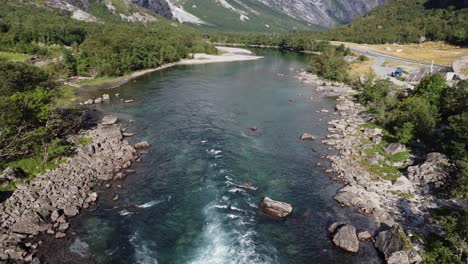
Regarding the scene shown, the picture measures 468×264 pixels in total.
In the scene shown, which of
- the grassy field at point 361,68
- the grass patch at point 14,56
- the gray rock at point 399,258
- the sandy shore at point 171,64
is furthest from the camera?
the grassy field at point 361,68

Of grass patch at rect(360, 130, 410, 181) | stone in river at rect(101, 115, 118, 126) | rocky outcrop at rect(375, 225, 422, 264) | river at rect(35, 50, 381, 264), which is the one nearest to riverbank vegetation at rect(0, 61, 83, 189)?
stone in river at rect(101, 115, 118, 126)

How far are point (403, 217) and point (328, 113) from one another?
1561 inches

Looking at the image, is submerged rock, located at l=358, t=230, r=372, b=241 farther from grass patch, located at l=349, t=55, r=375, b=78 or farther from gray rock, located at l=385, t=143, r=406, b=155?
grass patch, located at l=349, t=55, r=375, b=78

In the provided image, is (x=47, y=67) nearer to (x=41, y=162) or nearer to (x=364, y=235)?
(x=41, y=162)

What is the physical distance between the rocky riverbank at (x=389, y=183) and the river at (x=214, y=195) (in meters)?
1.67

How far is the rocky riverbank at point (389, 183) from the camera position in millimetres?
30297

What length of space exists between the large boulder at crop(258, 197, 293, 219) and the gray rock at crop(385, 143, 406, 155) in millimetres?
21478

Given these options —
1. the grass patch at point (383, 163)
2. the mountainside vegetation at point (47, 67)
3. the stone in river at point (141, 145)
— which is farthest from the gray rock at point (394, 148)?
the mountainside vegetation at point (47, 67)

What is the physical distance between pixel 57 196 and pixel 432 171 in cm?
4257

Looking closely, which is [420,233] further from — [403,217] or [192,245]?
[192,245]

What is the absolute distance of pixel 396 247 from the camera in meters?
28.7

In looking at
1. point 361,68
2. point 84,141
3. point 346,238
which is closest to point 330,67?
point 361,68

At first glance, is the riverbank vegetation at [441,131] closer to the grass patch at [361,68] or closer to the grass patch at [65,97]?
the grass patch at [361,68]

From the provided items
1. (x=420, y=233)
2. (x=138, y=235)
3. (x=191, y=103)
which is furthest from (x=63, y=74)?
(x=420, y=233)
